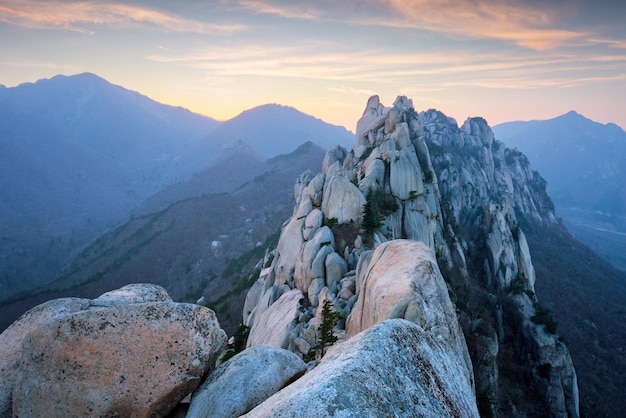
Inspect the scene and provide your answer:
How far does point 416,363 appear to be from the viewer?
26.4 feet

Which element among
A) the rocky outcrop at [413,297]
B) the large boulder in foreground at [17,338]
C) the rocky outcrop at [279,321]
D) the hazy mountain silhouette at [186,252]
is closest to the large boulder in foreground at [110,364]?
the large boulder in foreground at [17,338]

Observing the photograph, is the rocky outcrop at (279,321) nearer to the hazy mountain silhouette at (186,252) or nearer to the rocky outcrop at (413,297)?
the rocky outcrop at (413,297)

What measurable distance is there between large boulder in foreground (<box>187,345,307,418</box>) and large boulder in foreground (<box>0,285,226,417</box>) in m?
0.63

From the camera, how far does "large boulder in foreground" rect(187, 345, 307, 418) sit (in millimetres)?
9906

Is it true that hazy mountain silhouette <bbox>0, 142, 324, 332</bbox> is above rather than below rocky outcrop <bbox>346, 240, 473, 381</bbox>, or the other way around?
below

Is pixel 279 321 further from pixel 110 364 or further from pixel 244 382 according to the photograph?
pixel 110 364

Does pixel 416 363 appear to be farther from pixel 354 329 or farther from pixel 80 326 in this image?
pixel 354 329

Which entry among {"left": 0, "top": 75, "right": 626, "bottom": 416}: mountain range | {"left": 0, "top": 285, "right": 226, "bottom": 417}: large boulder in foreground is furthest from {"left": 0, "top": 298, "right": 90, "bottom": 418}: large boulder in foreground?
{"left": 0, "top": 75, "right": 626, "bottom": 416}: mountain range

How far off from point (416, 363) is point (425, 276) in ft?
23.6

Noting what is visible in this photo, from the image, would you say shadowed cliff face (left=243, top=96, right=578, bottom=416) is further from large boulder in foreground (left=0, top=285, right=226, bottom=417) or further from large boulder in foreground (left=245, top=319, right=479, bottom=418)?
large boulder in foreground (left=0, top=285, right=226, bottom=417)

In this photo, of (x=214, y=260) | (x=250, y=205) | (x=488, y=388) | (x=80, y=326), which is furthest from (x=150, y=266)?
(x=80, y=326)

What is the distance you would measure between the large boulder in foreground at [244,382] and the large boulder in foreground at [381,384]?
275cm

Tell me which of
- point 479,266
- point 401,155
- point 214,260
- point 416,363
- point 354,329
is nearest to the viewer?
point 416,363

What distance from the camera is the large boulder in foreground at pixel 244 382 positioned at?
9906 millimetres
